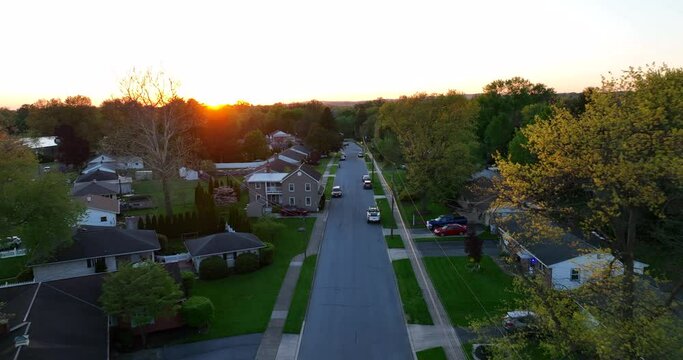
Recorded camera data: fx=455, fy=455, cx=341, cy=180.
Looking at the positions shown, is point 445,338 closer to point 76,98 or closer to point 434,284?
point 434,284

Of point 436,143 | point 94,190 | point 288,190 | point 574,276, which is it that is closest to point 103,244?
point 288,190

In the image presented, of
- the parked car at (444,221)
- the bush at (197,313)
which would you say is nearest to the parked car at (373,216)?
the parked car at (444,221)

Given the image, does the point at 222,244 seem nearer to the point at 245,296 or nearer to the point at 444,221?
the point at 245,296

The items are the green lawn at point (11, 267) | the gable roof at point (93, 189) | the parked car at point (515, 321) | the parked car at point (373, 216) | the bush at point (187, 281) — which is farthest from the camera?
the gable roof at point (93, 189)

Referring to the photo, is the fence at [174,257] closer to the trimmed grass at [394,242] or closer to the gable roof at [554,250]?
the trimmed grass at [394,242]

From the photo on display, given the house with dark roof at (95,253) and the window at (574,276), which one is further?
the house with dark roof at (95,253)

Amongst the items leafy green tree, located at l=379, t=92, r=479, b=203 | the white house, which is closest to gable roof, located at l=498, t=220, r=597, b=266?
leafy green tree, located at l=379, t=92, r=479, b=203

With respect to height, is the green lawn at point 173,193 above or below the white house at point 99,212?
below
